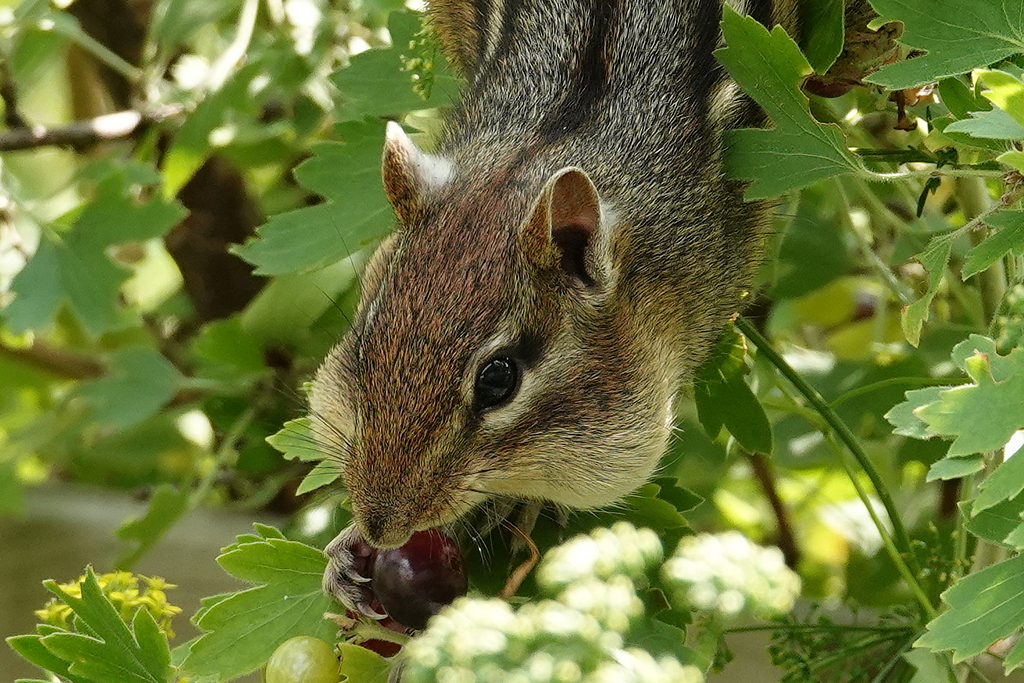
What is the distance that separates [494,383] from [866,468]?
1.01 feet

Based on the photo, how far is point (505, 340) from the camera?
92 cm

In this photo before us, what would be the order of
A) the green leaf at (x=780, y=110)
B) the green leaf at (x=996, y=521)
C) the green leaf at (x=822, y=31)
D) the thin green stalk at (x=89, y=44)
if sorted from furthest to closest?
1. the thin green stalk at (x=89, y=44)
2. the green leaf at (x=822, y=31)
3. the green leaf at (x=780, y=110)
4. the green leaf at (x=996, y=521)

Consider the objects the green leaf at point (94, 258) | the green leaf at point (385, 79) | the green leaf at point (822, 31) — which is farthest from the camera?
the green leaf at point (94, 258)

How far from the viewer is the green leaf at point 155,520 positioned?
4.12 feet

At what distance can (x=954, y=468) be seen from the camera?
708 mm

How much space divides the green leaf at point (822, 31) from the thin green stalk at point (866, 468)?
23 cm

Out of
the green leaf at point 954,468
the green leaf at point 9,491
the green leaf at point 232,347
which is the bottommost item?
the green leaf at point 9,491

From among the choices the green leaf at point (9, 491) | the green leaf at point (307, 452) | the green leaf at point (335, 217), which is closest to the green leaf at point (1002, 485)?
the green leaf at point (307, 452)

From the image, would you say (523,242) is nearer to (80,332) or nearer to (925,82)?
(925,82)

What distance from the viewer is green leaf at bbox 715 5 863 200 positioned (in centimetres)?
89

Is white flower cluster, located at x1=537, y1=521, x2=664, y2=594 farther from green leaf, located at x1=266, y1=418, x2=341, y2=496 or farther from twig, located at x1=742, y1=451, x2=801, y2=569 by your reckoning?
twig, located at x1=742, y1=451, x2=801, y2=569

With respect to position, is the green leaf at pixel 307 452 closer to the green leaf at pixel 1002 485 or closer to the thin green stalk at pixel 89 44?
the green leaf at pixel 1002 485

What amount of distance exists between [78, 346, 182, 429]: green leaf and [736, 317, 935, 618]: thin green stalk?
754mm

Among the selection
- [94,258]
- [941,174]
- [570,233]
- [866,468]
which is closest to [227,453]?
[94,258]
